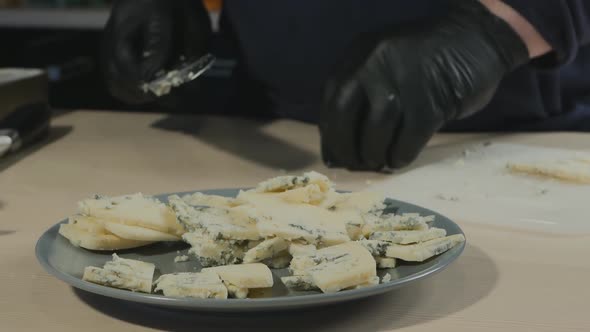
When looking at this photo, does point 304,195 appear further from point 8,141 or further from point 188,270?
point 8,141

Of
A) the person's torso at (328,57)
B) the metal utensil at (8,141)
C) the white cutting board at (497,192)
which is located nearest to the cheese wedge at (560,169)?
the white cutting board at (497,192)

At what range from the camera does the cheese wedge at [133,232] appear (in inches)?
26.2

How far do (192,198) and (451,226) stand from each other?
219 mm

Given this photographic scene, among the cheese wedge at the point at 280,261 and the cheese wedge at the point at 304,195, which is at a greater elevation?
the cheese wedge at the point at 304,195

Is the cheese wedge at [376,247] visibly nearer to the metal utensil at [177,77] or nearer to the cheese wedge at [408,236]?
the cheese wedge at [408,236]

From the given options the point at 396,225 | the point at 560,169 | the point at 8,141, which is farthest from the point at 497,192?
the point at 8,141

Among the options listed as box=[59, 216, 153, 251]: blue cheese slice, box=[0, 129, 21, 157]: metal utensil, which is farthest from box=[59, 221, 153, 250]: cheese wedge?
box=[0, 129, 21, 157]: metal utensil

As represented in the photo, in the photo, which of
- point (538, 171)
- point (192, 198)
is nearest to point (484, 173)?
point (538, 171)

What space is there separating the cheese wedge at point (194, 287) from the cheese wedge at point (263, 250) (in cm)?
4

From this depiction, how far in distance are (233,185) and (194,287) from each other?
1.54ft

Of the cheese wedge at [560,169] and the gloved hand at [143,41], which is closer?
the cheese wedge at [560,169]

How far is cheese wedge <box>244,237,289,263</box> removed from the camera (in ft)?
2.05

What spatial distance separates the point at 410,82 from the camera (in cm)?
104

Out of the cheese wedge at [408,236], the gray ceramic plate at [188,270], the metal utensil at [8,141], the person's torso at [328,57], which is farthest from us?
the person's torso at [328,57]
